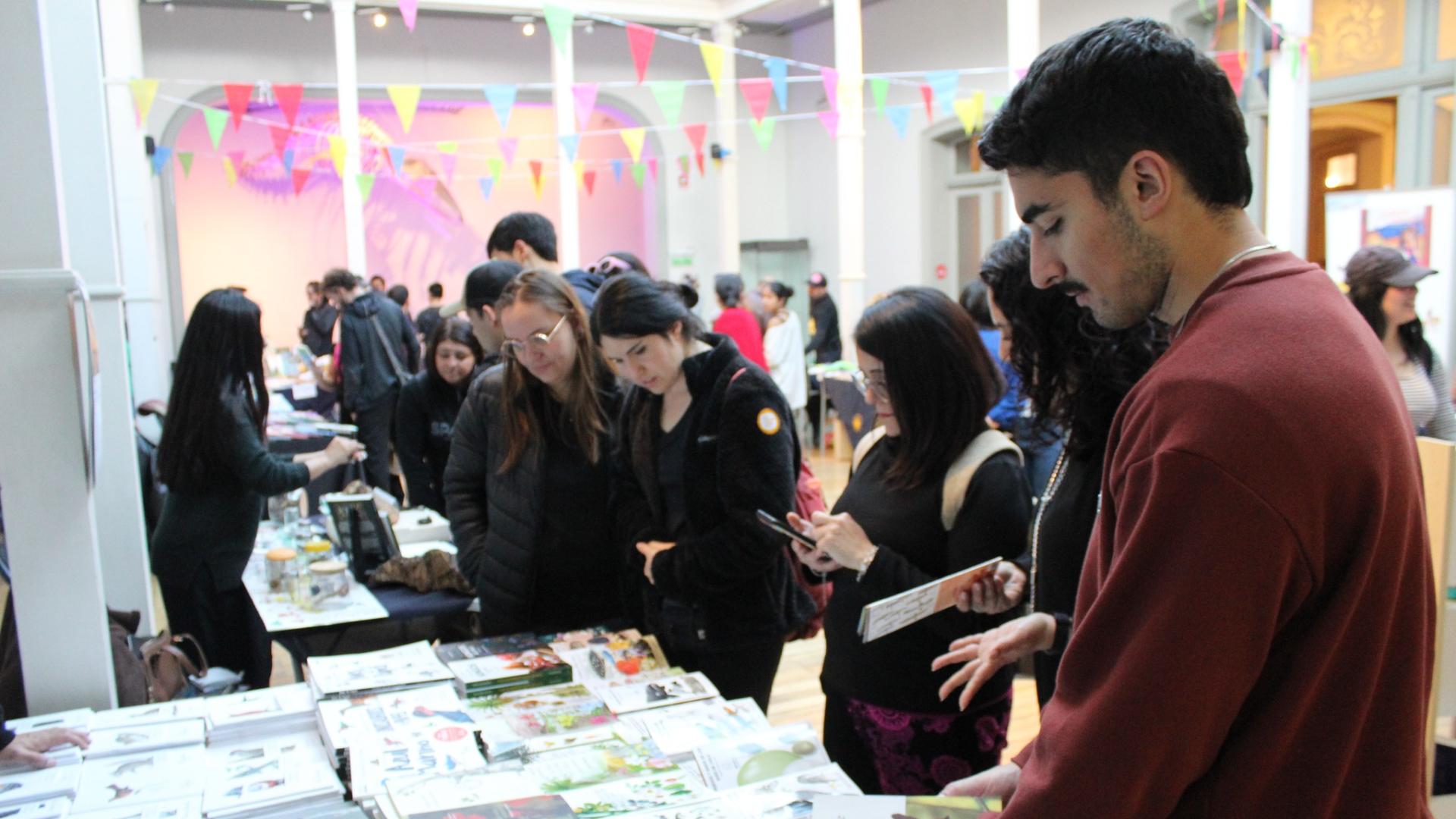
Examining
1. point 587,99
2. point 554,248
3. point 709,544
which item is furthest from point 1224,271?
point 587,99

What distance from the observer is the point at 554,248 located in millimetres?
3824

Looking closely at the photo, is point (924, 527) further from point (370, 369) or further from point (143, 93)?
point (143, 93)

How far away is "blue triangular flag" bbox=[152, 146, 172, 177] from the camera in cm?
1166

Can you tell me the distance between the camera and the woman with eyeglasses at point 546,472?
2.62m

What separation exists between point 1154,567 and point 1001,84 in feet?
36.6

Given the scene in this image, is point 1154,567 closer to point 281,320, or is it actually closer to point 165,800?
point 165,800

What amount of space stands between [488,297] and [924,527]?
1870 mm

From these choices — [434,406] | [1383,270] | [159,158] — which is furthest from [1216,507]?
[159,158]

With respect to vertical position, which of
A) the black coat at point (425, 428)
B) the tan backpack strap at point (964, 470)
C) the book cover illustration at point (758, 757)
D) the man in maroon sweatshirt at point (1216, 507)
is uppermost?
the man in maroon sweatshirt at point (1216, 507)

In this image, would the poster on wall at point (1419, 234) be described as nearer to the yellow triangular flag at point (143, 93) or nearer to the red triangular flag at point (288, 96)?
the red triangular flag at point (288, 96)

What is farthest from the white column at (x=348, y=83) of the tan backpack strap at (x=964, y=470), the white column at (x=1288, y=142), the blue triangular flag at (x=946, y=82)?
the tan backpack strap at (x=964, y=470)

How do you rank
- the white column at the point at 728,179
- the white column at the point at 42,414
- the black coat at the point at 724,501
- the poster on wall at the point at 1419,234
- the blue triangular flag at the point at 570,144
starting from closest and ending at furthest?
1. the white column at the point at 42,414
2. the black coat at the point at 724,501
3. the poster on wall at the point at 1419,234
4. the blue triangular flag at the point at 570,144
5. the white column at the point at 728,179

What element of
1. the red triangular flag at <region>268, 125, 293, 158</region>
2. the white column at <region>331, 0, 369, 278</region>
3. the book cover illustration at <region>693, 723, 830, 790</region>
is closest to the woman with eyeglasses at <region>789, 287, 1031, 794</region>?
the book cover illustration at <region>693, 723, 830, 790</region>

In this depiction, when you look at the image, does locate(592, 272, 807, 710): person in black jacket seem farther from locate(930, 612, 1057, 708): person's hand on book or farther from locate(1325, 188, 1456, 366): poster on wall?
locate(1325, 188, 1456, 366): poster on wall
